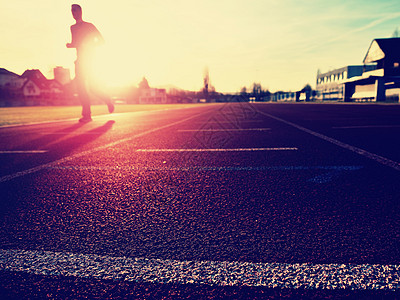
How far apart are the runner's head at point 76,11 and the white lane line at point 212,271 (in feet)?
33.0

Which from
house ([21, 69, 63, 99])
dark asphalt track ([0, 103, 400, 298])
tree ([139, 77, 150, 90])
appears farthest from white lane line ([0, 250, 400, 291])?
tree ([139, 77, 150, 90])

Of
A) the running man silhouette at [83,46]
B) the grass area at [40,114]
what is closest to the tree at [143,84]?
the grass area at [40,114]

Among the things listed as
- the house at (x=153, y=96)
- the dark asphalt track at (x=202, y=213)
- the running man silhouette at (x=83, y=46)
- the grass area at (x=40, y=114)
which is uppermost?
the house at (x=153, y=96)

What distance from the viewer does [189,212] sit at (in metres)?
2.23

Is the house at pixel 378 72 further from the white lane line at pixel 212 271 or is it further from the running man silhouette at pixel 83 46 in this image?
the white lane line at pixel 212 271

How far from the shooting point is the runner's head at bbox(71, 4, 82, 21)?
9656 millimetres

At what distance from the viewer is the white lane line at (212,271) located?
1.31m

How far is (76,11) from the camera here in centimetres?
971

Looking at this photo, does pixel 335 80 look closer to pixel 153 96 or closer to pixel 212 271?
pixel 153 96

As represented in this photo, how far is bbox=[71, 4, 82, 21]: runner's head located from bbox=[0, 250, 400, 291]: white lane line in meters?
10.1

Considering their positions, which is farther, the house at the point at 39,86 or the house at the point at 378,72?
the house at the point at 39,86

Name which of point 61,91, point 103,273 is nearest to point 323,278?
point 103,273

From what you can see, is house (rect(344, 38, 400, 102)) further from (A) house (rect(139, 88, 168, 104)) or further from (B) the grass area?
(A) house (rect(139, 88, 168, 104))

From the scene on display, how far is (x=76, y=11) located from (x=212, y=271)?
10.6 metres
